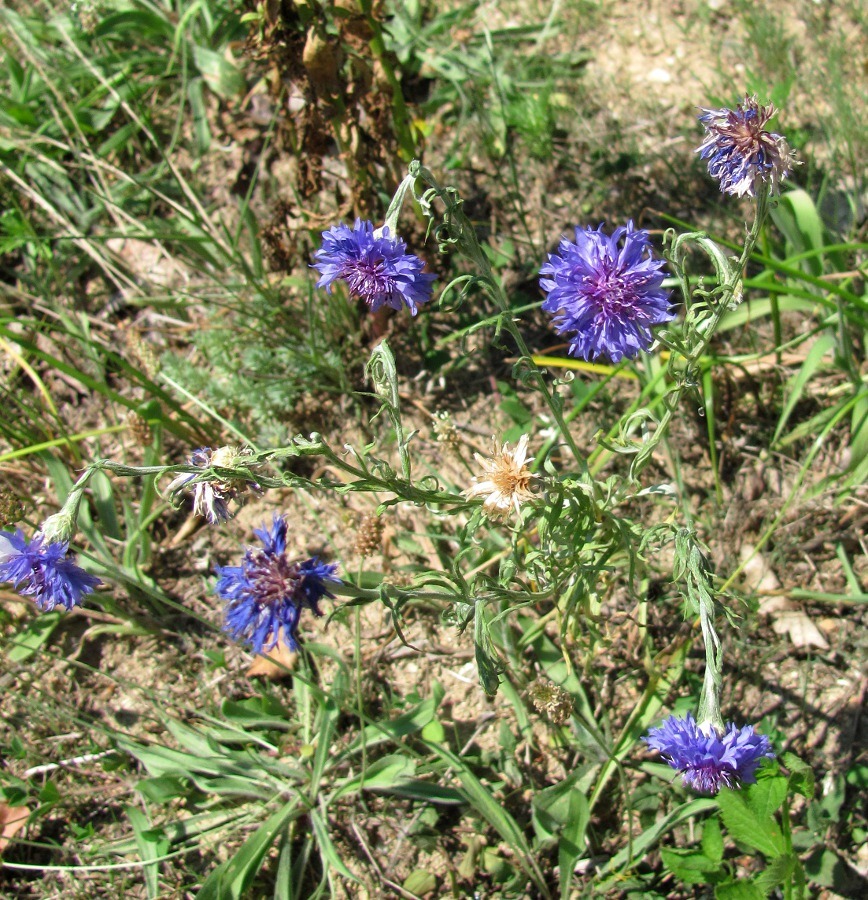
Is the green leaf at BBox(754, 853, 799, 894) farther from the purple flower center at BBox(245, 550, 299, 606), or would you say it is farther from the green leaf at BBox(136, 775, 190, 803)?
the green leaf at BBox(136, 775, 190, 803)

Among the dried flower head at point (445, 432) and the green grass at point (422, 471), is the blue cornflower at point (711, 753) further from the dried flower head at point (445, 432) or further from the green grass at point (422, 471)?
the dried flower head at point (445, 432)

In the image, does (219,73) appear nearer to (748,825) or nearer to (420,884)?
(420,884)

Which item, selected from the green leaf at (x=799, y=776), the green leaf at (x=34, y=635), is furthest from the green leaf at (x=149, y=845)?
the green leaf at (x=799, y=776)

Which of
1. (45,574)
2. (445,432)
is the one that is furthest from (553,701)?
(45,574)

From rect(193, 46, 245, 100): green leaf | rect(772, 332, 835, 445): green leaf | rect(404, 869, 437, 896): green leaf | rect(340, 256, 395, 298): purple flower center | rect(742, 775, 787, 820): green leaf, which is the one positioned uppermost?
rect(193, 46, 245, 100): green leaf

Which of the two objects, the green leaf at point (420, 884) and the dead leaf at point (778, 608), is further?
the dead leaf at point (778, 608)

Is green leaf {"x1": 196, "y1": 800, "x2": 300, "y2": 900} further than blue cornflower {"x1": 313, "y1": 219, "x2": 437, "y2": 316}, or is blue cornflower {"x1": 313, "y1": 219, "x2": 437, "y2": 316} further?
green leaf {"x1": 196, "y1": 800, "x2": 300, "y2": 900}

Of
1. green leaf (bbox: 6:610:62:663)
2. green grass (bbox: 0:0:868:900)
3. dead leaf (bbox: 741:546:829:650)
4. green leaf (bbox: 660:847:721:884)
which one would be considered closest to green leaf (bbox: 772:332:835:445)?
green grass (bbox: 0:0:868:900)
